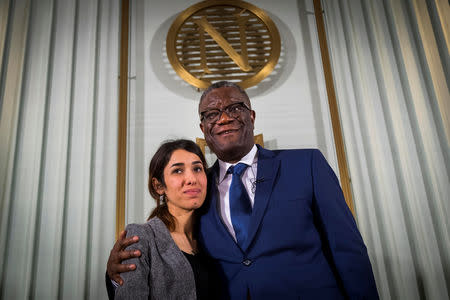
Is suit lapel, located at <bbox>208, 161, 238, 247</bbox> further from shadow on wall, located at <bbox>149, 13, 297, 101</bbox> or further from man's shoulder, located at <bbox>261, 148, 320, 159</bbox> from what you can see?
shadow on wall, located at <bbox>149, 13, 297, 101</bbox>

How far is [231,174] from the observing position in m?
1.58

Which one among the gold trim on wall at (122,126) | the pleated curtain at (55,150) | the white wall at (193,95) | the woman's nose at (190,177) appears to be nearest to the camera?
the woman's nose at (190,177)

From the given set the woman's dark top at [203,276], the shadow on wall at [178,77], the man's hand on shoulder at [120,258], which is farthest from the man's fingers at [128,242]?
the shadow on wall at [178,77]

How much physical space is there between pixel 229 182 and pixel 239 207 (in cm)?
19

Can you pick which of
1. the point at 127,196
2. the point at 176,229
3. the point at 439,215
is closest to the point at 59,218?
the point at 127,196

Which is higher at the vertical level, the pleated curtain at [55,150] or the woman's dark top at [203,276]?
the pleated curtain at [55,150]

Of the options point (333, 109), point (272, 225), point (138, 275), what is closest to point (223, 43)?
point (333, 109)

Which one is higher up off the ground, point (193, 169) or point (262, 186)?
point (193, 169)

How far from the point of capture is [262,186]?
4.70ft

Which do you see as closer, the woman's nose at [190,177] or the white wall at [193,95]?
the woman's nose at [190,177]

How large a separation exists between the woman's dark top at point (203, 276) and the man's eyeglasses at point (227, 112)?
63 centimetres

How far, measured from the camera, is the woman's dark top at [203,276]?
1.25 metres

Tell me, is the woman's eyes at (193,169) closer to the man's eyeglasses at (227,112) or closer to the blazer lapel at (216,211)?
the blazer lapel at (216,211)

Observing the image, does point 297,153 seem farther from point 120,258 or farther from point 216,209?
point 120,258
